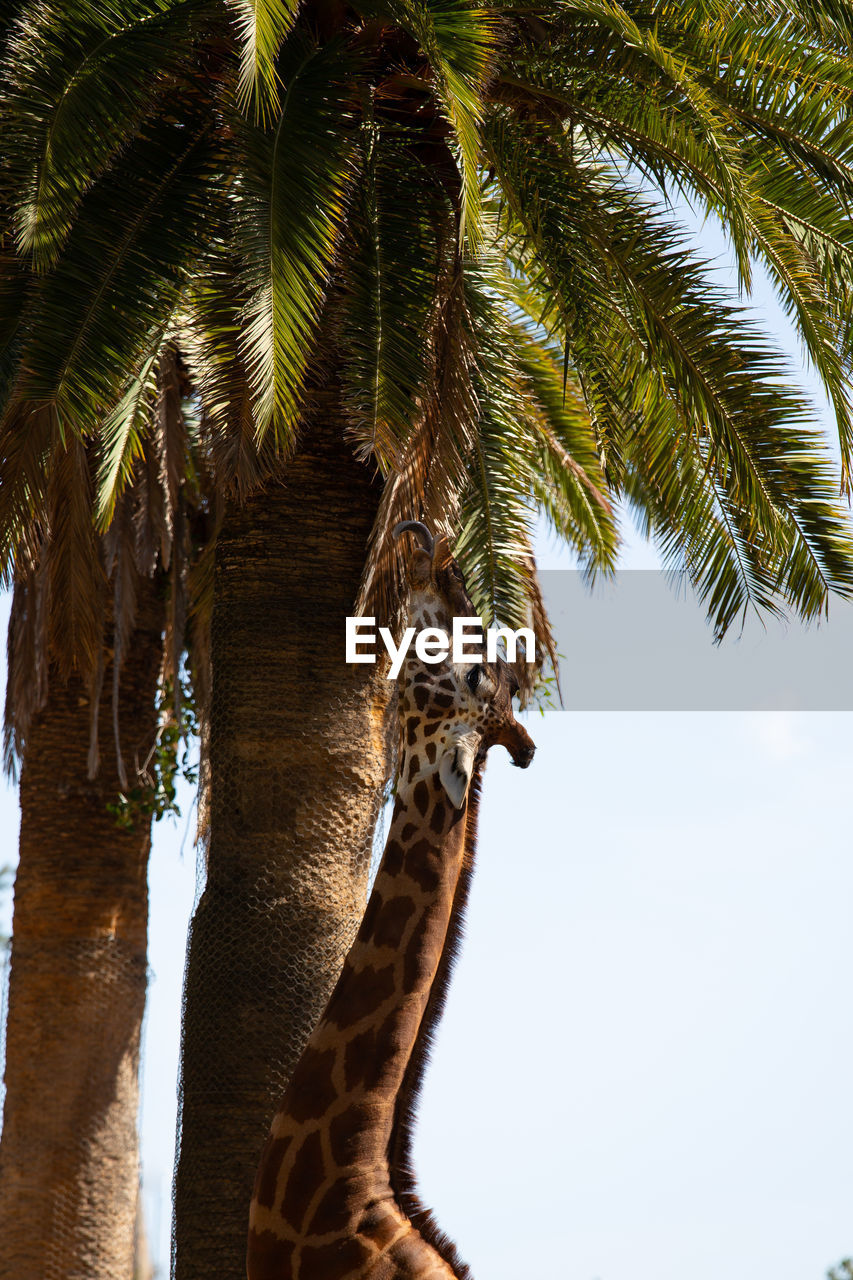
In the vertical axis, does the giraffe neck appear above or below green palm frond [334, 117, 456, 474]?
below

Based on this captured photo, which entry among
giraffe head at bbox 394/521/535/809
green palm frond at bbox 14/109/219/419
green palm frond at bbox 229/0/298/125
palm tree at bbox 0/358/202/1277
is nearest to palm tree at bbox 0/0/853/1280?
green palm frond at bbox 14/109/219/419

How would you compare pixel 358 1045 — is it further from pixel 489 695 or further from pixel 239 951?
pixel 239 951

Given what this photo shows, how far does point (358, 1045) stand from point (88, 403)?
12.6 feet

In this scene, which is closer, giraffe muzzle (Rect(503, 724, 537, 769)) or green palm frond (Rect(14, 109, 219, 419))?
giraffe muzzle (Rect(503, 724, 537, 769))

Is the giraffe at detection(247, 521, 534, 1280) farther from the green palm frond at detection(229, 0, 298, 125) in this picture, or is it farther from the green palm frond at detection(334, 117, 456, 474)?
the green palm frond at detection(334, 117, 456, 474)

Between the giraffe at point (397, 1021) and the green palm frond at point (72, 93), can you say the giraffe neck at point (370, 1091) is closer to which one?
the giraffe at point (397, 1021)

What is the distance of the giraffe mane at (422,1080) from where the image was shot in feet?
15.6

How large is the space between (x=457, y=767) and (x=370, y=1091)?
110cm

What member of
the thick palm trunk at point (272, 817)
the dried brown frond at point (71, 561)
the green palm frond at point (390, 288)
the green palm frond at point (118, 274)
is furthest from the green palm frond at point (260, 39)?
the dried brown frond at point (71, 561)

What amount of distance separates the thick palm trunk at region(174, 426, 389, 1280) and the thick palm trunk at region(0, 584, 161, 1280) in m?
4.63

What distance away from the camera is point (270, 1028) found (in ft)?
25.0

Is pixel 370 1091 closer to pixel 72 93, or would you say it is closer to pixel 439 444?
pixel 439 444

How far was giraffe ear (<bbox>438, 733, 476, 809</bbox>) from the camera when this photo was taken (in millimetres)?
4910

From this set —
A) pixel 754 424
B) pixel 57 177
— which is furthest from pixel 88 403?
pixel 754 424
